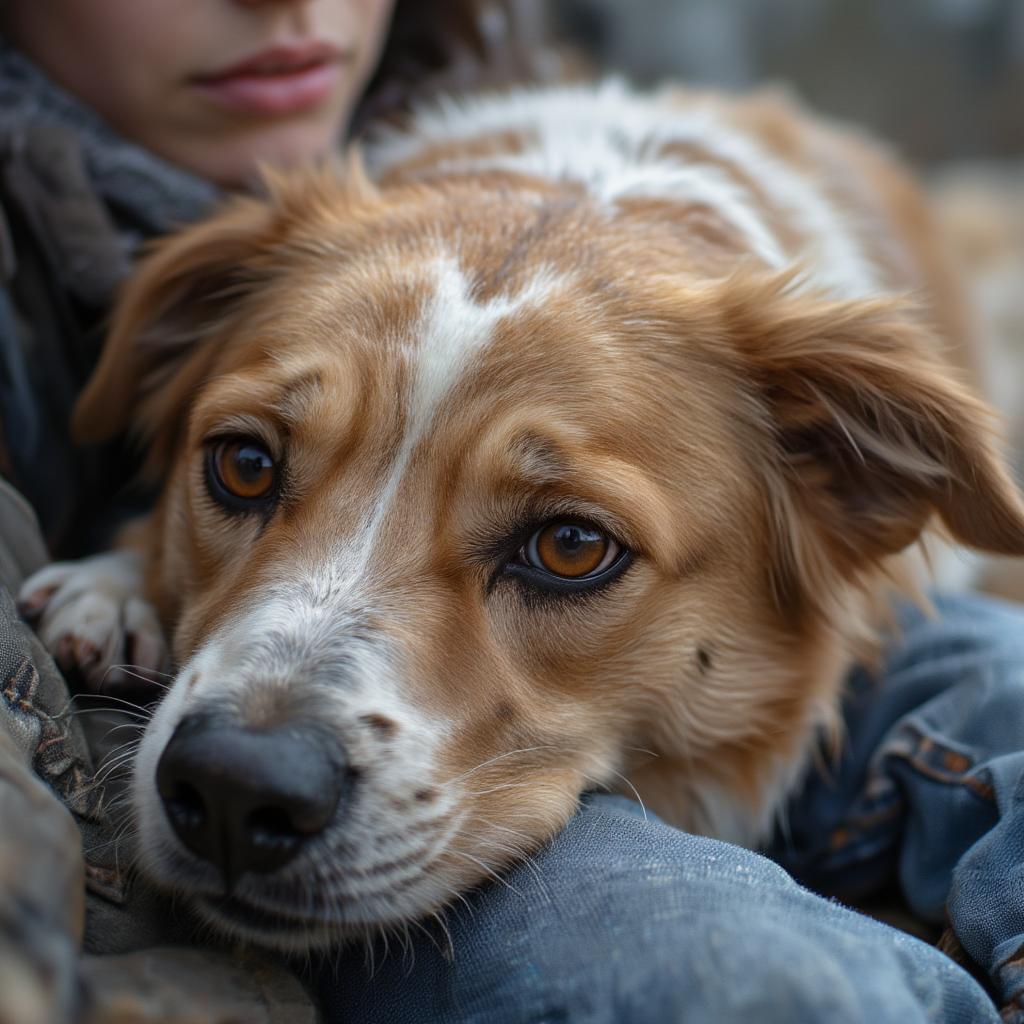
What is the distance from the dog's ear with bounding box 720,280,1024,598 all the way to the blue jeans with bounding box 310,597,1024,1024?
34 cm

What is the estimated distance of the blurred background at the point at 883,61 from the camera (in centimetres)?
748

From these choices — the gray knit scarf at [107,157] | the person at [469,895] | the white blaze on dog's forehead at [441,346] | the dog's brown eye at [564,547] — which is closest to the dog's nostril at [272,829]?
the person at [469,895]

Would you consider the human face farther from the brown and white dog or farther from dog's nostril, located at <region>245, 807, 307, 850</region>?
dog's nostril, located at <region>245, 807, 307, 850</region>

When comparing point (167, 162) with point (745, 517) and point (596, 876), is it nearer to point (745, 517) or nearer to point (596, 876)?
point (745, 517)

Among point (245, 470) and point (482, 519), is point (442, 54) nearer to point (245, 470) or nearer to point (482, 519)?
point (245, 470)

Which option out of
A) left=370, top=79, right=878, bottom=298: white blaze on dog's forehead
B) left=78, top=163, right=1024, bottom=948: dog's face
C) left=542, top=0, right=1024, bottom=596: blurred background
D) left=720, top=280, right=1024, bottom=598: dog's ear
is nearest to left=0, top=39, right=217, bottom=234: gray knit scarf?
left=78, top=163, right=1024, bottom=948: dog's face

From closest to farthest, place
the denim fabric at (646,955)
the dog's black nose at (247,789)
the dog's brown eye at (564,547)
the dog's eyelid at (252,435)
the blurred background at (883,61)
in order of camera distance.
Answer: the denim fabric at (646,955) < the dog's black nose at (247,789) < the dog's brown eye at (564,547) < the dog's eyelid at (252,435) < the blurred background at (883,61)

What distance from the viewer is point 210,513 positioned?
87.0 inches

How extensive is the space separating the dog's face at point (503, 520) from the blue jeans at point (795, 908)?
122 millimetres

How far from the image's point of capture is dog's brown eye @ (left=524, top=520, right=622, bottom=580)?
2.00 m

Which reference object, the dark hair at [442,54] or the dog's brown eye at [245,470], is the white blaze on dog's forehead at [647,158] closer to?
the dark hair at [442,54]

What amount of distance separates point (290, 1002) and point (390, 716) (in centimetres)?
42

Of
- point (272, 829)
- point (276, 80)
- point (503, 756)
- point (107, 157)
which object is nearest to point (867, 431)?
point (503, 756)

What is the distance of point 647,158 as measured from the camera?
2.88 metres
